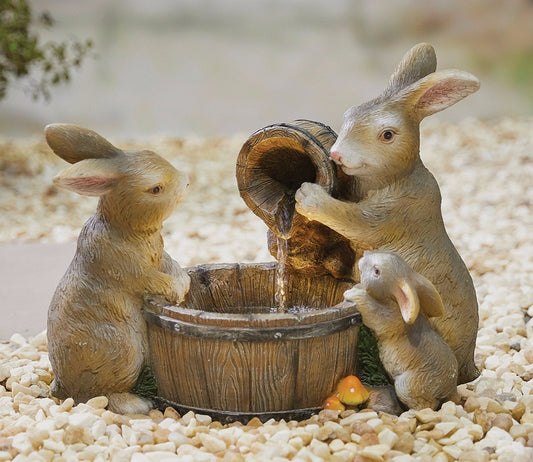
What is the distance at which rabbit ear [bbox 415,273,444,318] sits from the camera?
228cm

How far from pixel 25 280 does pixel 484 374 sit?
2.33 metres

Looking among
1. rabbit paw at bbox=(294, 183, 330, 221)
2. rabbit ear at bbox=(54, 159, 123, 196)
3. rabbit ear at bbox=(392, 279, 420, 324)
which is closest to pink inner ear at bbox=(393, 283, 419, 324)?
rabbit ear at bbox=(392, 279, 420, 324)

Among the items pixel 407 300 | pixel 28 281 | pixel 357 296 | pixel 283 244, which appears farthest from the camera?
pixel 28 281

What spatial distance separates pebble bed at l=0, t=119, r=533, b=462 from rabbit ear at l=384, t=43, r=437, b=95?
96cm

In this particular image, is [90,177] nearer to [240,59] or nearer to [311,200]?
[311,200]

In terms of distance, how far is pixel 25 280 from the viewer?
4.12 meters

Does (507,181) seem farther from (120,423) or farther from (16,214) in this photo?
(120,423)

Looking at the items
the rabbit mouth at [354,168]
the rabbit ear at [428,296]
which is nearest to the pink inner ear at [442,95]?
the rabbit mouth at [354,168]

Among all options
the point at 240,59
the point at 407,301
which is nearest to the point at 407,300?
the point at 407,301

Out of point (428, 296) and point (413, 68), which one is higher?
point (413, 68)

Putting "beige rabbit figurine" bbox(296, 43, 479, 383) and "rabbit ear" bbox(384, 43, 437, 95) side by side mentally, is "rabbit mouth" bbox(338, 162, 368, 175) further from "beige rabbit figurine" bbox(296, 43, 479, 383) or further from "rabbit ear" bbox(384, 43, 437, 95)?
"rabbit ear" bbox(384, 43, 437, 95)

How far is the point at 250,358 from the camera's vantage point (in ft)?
7.45

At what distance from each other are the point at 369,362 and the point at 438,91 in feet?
2.70

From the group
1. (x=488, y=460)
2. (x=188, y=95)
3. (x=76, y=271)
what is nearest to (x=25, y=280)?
(x=76, y=271)
